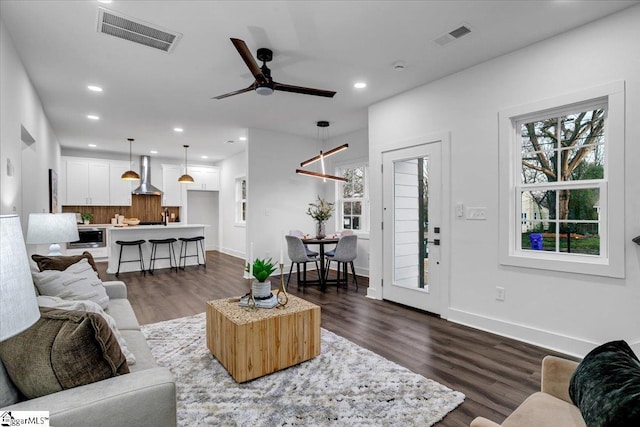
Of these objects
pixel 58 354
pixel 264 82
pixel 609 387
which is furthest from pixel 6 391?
pixel 264 82

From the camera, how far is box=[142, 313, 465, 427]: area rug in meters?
2.03

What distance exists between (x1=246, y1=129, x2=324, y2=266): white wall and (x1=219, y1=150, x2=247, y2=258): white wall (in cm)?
213

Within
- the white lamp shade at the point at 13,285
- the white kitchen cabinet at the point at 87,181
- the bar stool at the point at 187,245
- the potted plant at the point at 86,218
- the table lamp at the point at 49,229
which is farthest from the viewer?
the potted plant at the point at 86,218

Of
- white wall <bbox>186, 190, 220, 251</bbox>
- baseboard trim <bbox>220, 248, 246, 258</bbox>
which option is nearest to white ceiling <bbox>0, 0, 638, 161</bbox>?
baseboard trim <bbox>220, 248, 246, 258</bbox>

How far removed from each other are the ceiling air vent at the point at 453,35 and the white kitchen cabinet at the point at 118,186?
8638 millimetres

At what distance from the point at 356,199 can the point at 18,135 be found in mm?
5184

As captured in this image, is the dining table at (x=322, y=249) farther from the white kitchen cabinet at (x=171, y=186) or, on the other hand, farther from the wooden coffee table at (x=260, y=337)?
the white kitchen cabinet at (x=171, y=186)

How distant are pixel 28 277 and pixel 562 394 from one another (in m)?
2.07

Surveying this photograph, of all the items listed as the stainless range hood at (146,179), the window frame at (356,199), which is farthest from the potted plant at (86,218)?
the window frame at (356,199)

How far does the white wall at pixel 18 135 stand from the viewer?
2.81 metres

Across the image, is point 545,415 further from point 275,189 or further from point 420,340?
point 275,189

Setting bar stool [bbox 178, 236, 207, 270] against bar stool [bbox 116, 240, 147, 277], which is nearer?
bar stool [bbox 116, 240, 147, 277]

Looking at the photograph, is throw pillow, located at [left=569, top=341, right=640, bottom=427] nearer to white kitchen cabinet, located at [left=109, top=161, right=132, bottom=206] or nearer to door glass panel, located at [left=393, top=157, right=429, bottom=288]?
door glass panel, located at [left=393, top=157, right=429, bottom=288]

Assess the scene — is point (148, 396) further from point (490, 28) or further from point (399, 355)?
point (490, 28)
